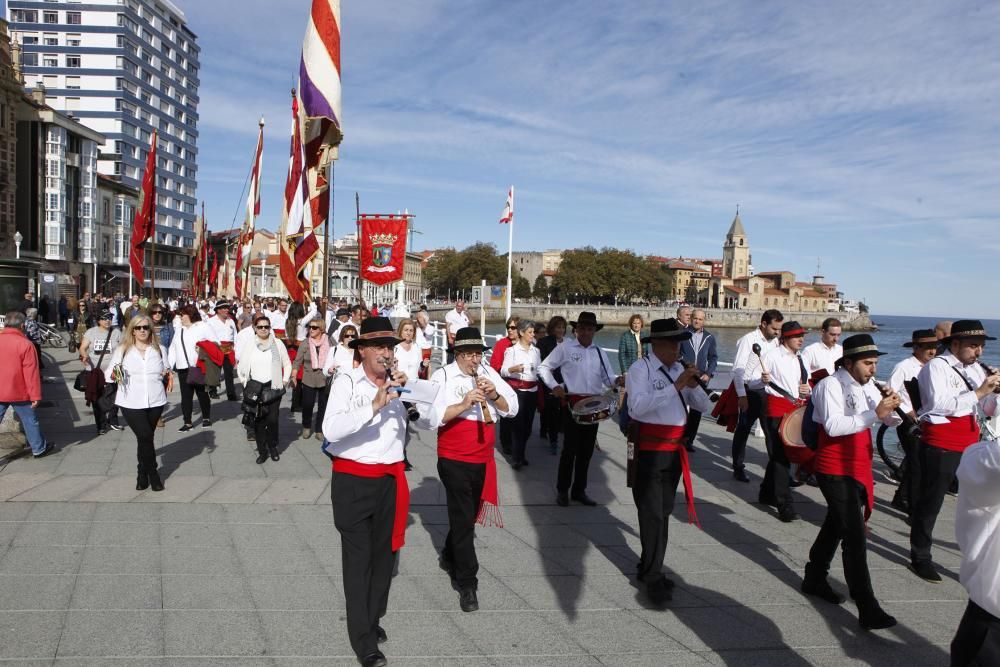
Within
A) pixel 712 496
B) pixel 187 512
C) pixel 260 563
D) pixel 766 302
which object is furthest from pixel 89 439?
pixel 766 302

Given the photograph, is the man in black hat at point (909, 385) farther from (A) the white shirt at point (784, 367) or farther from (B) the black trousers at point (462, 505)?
(B) the black trousers at point (462, 505)

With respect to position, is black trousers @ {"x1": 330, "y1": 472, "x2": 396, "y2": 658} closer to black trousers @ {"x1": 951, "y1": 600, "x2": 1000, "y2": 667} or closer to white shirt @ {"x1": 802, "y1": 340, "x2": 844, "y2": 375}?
black trousers @ {"x1": 951, "y1": 600, "x2": 1000, "y2": 667}

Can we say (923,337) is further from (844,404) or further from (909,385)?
(844,404)

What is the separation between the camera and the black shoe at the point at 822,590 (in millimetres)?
4691

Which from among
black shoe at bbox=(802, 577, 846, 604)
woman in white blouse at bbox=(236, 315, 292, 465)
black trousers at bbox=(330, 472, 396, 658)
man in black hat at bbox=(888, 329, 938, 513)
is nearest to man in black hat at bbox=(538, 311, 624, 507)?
black shoe at bbox=(802, 577, 846, 604)

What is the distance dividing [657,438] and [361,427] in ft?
7.01

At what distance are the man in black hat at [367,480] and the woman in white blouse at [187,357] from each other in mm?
7295

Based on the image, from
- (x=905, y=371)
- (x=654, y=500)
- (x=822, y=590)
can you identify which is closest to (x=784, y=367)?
(x=905, y=371)

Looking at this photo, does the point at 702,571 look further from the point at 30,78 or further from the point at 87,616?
the point at 30,78

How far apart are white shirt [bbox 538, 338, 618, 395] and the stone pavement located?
1.15 metres

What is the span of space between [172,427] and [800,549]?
341 inches

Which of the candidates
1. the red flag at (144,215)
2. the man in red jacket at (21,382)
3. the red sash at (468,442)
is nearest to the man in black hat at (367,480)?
the red sash at (468,442)

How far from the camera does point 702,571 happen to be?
5.22 meters

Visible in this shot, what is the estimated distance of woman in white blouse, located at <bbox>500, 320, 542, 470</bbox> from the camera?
855 cm
